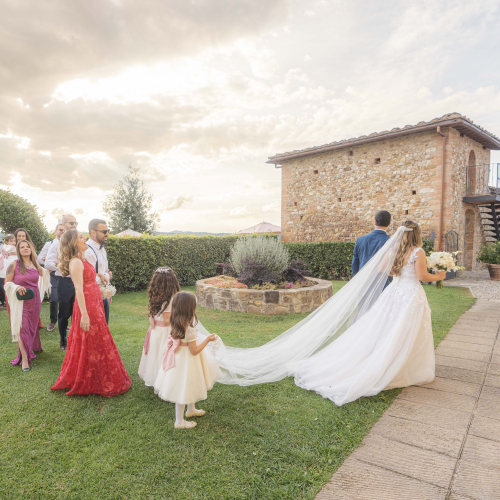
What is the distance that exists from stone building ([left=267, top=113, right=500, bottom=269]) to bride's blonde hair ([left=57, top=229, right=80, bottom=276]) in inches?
501

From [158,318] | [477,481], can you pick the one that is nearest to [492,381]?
[477,481]

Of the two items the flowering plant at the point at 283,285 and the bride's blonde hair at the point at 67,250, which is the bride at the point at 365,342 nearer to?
the bride's blonde hair at the point at 67,250

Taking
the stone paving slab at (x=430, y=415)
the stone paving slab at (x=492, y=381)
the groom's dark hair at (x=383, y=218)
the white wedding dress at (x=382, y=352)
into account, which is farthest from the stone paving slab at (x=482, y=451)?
the groom's dark hair at (x=383, y=218)

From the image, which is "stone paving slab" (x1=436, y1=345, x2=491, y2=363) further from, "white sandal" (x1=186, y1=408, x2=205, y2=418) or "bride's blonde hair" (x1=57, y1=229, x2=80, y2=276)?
"bride's blonde hair" (x1=57, y1=229, x2=80, y2=276)

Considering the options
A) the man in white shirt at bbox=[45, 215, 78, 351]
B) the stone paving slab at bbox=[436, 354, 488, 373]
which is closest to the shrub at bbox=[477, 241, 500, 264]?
Result: the stone paving slab at bbox=[436, 354, 488, 373]

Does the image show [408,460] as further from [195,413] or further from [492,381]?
[492,381]

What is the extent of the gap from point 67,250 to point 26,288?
1521 millimetres

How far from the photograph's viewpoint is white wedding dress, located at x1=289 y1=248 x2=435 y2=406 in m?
3.30

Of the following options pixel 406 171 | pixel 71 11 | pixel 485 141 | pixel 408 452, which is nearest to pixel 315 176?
pixel 406 171

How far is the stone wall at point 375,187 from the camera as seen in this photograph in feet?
40.6

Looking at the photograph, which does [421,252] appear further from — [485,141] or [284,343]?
→ [485,141]

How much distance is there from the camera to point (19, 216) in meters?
8.51

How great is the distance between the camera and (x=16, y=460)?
2305 millimetres

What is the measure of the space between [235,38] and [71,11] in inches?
130
